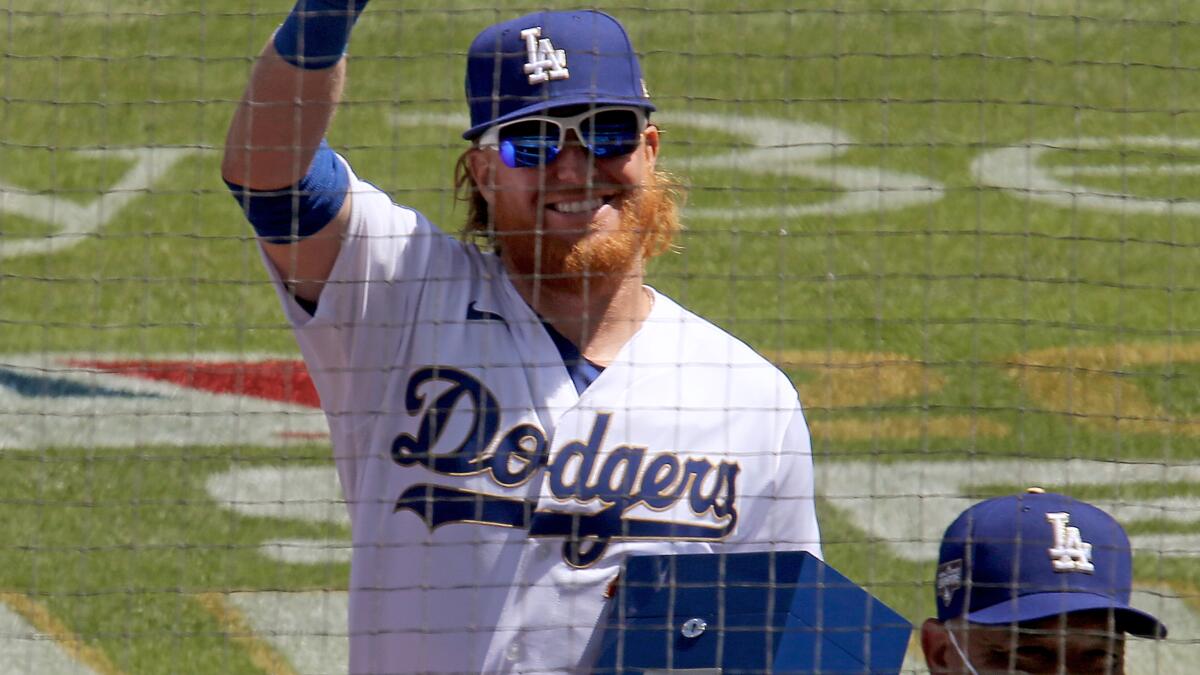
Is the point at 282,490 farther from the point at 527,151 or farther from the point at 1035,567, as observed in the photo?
the point at 1035,567

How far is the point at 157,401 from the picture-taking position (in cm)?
517

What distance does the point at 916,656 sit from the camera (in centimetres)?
440

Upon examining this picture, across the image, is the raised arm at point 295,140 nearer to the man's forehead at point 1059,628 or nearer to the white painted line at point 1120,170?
the man's forehead at point 1059,628

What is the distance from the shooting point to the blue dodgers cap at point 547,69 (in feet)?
8.53

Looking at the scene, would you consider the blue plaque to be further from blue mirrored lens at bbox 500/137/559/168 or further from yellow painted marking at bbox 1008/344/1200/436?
yellow painted marking at bbox 1008/344/1200/436

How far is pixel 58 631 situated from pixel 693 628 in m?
2.56

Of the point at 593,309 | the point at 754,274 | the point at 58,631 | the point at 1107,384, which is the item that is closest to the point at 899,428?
the point at 1107,384

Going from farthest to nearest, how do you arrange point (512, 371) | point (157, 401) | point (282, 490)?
point (157, 401)
point (282, 490)
point (512, 371)

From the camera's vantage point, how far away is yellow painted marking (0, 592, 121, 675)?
4.34m

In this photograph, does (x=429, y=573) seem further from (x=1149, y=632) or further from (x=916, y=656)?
(x=916, y=656)

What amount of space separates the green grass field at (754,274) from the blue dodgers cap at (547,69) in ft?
3.88

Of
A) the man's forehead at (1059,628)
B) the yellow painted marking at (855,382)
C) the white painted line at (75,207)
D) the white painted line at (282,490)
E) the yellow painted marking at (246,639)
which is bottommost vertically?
the yellow painted marking at (246,639)

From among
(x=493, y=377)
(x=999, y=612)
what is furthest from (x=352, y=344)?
(x=999, y=612)

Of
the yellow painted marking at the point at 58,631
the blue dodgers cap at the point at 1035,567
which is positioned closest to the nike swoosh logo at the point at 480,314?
the blue dodgers cap at the point at 1035,567
